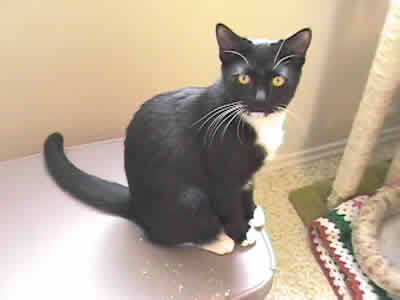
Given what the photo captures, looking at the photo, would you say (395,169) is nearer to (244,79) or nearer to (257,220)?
(257,220)

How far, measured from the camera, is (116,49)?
109cm

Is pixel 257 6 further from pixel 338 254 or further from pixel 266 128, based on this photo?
pixel 338 254

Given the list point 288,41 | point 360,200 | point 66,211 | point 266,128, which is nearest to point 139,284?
point 66,211

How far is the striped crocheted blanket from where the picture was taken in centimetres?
121

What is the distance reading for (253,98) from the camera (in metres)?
0.78

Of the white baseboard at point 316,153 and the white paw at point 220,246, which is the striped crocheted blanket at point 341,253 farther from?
the white paw at point 220,246

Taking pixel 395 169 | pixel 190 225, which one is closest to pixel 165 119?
pixel 190 225

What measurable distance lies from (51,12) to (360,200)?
37.9 inches

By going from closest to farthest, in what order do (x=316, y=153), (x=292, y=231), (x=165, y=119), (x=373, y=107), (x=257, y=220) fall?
(x=165, y=119)
(x=257, y=220)
(x=373, y=107)
(x=292, y=231)
(x=316, y=153)

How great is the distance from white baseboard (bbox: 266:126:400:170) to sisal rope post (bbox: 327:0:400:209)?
8.2 inches

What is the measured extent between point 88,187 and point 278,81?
0.45m

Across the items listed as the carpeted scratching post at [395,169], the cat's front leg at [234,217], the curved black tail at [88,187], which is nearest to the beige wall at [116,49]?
the curved black tail at [88,187]

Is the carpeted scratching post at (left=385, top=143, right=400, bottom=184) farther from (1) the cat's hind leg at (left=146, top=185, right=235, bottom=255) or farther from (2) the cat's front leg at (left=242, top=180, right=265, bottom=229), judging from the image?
(1) the cat's hind leg at (left=146, top=185, right=235, bottom=255)

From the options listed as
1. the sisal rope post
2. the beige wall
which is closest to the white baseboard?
the sisal rope post
